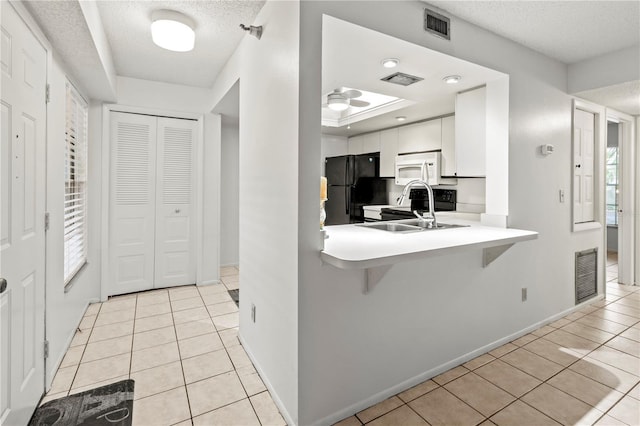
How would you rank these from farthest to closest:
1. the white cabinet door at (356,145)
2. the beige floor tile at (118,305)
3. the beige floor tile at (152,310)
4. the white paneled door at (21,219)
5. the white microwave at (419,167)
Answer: the white cabinet door at (356,145) → the white microwave at (419,167) → the beige floor tile at (118,305) → the beige floor tile at (152,310) → the white paneled door at (21,219)

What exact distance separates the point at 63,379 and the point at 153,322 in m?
0.92

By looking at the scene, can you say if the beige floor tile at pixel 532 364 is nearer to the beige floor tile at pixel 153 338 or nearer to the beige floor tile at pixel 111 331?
the beige floor tile at pixel 153 338

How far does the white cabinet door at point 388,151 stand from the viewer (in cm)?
479

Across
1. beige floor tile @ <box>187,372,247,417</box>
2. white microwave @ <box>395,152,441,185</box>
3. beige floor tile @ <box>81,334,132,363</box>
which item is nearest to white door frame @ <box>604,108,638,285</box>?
white microwave @ <box>395,152,441,185</box>

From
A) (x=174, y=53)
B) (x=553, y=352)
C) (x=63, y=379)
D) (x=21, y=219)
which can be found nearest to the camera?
(x=21, y=219)

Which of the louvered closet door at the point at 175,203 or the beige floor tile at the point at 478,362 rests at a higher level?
the louvered closet door at the point at 175,203

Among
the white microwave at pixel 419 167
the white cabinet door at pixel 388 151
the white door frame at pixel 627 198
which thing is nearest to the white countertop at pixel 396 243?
the white microwave at pixel 419 167

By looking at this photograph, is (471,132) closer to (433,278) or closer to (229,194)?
(433,278)

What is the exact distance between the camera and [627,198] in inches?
163

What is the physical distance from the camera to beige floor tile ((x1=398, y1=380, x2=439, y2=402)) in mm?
1960

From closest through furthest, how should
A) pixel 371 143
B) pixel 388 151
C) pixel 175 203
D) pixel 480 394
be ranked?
pixel 480 394 < pixel 175 203 < pixel 388 151 < pixel 371 143

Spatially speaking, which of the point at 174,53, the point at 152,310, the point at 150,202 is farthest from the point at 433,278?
the point at 150,202

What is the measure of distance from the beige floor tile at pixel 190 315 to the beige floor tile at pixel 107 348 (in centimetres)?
45

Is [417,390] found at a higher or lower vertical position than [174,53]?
lower
